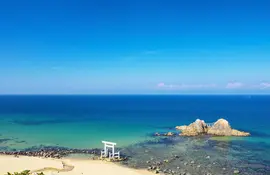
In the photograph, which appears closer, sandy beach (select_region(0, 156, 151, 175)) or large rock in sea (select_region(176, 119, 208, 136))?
sandy beach (select_region(0, 156, 151, 175))

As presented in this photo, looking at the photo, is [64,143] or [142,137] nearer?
[64,143]

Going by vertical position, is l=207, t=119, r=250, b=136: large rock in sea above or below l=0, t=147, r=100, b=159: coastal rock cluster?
above

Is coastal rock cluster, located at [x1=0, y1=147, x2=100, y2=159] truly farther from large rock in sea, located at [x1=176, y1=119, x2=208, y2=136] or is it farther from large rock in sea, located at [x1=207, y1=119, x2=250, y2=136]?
large rock in sea, located at [x1=207, y1=119, x2=250, y2=136]

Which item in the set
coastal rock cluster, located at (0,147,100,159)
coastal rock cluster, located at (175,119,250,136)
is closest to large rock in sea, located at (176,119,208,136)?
coastal rock cluster, located at (175,119,250,136)

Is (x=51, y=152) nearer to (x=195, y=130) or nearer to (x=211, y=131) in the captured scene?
(x=195, y=130)

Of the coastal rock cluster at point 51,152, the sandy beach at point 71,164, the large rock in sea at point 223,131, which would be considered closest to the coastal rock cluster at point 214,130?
the large rock in sea at point 223,131

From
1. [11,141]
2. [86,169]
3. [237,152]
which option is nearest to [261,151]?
[237,152]

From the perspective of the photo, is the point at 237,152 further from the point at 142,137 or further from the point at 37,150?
the point at 37,150

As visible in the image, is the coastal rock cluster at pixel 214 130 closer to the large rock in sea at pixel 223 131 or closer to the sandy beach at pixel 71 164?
the large rock in sea at pixel 223 131
